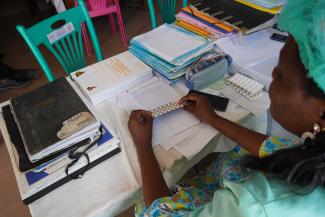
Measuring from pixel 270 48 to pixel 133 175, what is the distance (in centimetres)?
86

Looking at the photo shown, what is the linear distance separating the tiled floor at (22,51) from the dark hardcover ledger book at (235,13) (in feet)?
3.56

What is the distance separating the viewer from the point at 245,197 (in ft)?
1.78

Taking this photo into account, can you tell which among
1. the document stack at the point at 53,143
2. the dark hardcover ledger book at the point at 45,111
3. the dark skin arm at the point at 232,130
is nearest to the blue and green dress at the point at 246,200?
the dark skin arm at the point at 232,130

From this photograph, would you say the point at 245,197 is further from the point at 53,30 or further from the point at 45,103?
the point at 53,30

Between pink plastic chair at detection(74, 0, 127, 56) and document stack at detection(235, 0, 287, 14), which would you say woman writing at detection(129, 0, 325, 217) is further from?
pink plastic chair at detection(74, 0, 127, 56)

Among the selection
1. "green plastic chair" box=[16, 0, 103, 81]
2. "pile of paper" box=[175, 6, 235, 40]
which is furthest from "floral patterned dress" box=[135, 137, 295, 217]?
"green plastic chair" box=[16, 0, 103, 81]

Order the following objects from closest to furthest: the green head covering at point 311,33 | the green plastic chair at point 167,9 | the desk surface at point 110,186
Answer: the green head covering at point 311,33, the desk surface at point 110,186, the green plastic chair at point 167,9

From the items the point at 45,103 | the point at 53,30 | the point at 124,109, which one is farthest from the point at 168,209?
the point at 53,30

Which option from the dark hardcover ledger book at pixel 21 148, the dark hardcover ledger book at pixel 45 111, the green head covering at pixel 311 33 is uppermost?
the green head covering at pixel 311 33

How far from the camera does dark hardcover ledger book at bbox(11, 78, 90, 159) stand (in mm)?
818

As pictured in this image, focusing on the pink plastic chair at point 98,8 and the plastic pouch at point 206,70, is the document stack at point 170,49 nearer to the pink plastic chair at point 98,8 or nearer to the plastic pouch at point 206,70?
the plastic pouch at point 206,70

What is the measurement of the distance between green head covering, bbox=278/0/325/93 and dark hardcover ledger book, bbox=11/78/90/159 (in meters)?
0.64

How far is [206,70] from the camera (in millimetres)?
1079

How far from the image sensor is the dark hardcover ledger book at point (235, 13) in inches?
49.7
